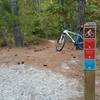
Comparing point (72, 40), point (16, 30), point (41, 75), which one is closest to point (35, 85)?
point (41, 75)

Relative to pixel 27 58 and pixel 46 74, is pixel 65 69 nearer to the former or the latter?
pixel 46 74

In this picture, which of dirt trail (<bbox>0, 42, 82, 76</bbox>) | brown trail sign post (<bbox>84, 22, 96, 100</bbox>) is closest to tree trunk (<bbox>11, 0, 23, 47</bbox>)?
dirt trail (<bbox>0, 42, 82, 76</bbox>)

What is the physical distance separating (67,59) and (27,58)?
1.17 m

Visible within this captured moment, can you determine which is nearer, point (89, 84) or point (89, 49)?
point (89, 49)

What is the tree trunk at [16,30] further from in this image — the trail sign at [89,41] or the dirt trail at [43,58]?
the trail sign at [89,41]

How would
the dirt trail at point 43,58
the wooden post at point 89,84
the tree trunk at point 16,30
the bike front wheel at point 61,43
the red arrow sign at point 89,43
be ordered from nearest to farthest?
the red arrow sign at point 89,43 → the wooden post at point 89,84 → the dirt trail at point 43,58 → the bike front wheel at point 61,43 → the tree trunk at point 16,30

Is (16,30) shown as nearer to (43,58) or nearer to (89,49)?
(43,58)

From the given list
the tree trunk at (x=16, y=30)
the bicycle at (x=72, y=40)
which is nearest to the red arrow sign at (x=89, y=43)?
the bicycle at (x=72, y=40)

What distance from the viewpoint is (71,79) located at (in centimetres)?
801

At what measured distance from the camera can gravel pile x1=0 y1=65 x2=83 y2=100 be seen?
685 centimetres

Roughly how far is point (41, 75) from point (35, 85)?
2.61 feet

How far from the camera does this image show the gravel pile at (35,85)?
270 inches

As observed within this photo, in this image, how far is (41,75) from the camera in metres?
8.31

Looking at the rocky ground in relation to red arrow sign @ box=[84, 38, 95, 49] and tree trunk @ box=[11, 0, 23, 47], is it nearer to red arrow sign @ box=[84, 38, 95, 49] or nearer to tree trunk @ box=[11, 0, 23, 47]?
tree trunk @ box=[11, 0, 23, 47]
